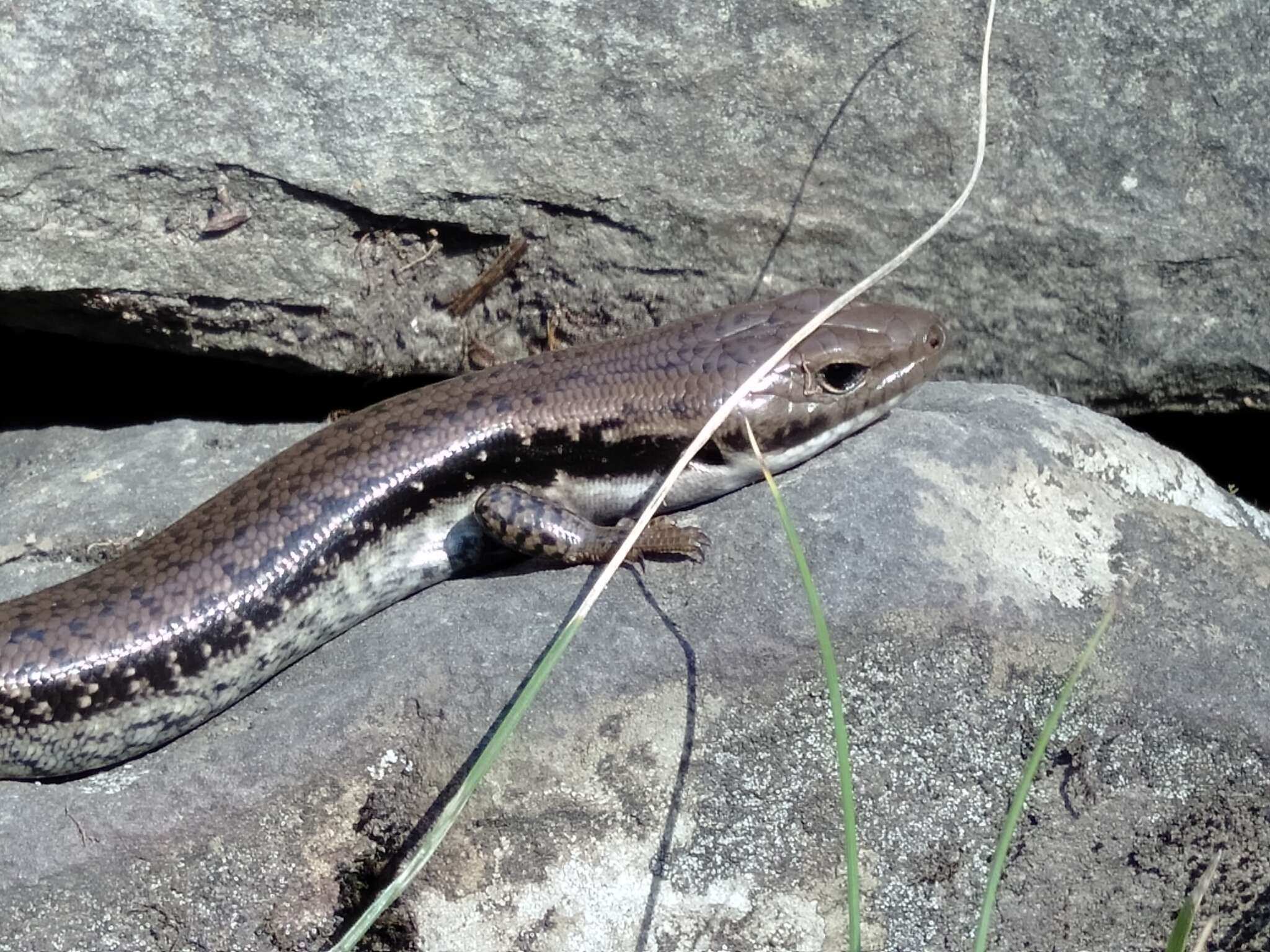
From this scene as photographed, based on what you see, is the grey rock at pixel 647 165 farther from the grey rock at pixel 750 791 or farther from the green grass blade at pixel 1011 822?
the green grass blade at pixel 1011 822

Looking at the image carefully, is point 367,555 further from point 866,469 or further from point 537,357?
point 866,469

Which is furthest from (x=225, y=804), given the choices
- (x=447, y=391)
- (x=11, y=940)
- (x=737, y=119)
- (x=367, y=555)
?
(x=737, y=119)

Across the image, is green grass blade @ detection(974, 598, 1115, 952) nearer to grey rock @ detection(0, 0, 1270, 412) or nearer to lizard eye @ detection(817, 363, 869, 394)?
lizard eye @ detection(817, 363, 869, 394)

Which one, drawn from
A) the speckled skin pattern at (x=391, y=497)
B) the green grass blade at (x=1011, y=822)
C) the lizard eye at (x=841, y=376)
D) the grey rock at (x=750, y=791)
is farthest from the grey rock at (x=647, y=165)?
the green grass blade at (x=1011, y=822)

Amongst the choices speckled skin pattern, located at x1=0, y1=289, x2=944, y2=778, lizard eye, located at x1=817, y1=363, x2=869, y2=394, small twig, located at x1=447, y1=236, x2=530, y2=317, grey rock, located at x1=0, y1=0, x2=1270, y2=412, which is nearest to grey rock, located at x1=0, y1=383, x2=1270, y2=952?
speckled skin pattern, located at x1=0, y1=289, x2=944, y2=778

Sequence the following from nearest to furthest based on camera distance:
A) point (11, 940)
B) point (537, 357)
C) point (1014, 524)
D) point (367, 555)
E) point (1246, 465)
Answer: point (11, 940) < point (1014, 524) < point (367, 555) < point (537, 357) < point (1246, 465)

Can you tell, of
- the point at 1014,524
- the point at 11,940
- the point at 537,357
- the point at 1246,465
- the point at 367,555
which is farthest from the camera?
the point at 1246,465
